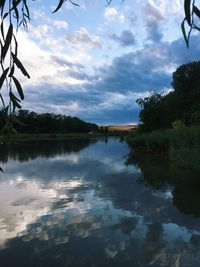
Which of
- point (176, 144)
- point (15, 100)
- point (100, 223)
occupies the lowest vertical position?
point (100, 223)

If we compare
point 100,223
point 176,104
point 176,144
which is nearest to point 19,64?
point 100,223

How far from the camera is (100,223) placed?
9.65 m

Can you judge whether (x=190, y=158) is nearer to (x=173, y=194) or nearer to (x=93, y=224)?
(x=173, y=194)

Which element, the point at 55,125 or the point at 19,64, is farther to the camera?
the point at 55,125

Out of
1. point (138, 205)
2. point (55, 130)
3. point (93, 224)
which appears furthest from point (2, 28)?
point (55, 130)

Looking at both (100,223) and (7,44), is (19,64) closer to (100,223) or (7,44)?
(7,44)

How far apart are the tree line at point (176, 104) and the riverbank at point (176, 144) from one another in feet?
32.5

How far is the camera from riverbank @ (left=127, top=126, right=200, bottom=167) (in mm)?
21516

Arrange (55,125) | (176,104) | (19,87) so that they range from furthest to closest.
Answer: (55,125) → (176,104) → (19,87)

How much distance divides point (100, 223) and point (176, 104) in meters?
44.2

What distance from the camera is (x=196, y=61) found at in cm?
5769

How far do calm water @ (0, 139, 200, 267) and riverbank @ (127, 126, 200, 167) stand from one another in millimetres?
4127

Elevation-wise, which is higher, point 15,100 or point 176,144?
point 15,100

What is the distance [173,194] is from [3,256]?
8.00 m
